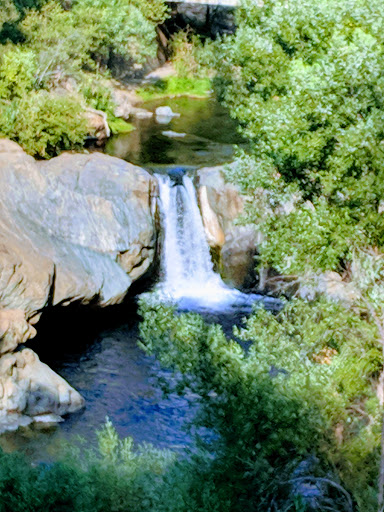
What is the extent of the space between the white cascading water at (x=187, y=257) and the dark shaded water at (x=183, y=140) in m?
1.56

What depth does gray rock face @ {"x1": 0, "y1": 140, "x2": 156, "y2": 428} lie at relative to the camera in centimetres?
1641

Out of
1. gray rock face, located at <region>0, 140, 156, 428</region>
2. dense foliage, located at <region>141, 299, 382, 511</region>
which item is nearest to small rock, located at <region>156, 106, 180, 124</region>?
gray rock face, located at <region>0, 140, 156, 428</region>

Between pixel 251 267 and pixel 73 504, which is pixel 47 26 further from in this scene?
pixel 73 504

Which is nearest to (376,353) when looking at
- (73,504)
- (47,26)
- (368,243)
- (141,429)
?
(368,243)

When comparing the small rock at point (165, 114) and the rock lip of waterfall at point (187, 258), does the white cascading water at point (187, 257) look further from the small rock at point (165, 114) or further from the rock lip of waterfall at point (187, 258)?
the small rock at point (165, 114)

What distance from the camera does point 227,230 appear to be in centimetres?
2089

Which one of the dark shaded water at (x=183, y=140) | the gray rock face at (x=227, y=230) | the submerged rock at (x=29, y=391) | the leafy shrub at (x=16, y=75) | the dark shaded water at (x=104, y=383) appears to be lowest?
the dark shaded water at (x=104, y=383)

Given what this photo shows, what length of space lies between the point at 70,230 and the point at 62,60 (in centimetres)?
1131

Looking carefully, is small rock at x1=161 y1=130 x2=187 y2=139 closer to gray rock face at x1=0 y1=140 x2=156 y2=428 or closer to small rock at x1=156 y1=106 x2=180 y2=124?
small rock at x1=156 y1=106 x2=180 y2=124

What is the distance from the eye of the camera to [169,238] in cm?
2152

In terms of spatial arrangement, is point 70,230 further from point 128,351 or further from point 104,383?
point 104,383

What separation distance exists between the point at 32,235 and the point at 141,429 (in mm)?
5965

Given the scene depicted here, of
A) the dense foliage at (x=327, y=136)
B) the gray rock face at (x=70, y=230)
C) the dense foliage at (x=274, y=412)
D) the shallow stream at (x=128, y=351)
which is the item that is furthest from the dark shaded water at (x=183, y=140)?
the dense foliage at (x=274, y=412)

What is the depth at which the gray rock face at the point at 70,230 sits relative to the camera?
16406 mm
